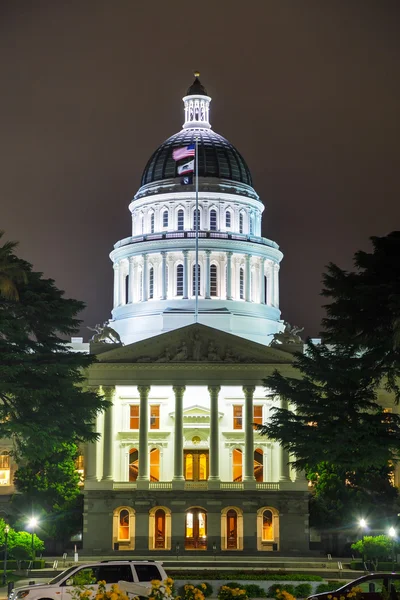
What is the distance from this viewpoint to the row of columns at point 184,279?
11738 cm

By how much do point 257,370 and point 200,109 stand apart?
47461mm

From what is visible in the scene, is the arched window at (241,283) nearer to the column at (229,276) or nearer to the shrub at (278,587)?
the column at (229,276)

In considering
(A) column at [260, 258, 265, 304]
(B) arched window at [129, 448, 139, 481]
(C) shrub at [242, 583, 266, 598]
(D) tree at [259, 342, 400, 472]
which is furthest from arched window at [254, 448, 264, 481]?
(C) shrub at [242, 583, 266, 598]

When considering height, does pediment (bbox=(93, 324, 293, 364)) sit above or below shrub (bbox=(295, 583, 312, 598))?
above

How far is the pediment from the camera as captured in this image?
306 feet

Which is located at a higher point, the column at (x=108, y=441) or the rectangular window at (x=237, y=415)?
the rectangular window at (x=237, y=415)

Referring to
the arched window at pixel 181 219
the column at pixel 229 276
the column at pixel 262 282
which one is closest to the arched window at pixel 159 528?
the column at pixel 229 276

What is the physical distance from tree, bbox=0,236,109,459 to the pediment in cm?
1751

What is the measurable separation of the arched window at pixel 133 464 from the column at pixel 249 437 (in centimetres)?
976

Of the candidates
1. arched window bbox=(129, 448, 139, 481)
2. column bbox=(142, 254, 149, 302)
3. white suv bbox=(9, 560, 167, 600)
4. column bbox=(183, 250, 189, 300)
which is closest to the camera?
white suv bbox=(9, 560, 167, 600)

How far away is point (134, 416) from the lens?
98.2m

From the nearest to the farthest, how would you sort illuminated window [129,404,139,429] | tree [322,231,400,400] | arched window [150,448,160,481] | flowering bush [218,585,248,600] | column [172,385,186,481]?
flowering bush [218,585,248,600]
tree [322,231,400,400]
column [172,385,186,481]
arched window [150,448,160,481]
illuminated window [129,404,139,429]

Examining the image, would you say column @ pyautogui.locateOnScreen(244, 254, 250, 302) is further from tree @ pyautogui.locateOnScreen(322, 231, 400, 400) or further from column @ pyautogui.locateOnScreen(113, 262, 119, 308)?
tree @ pyautogui.locateOnScreen(322, 231, 400, 400)

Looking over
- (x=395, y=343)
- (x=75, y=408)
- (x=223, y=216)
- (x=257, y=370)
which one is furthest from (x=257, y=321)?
(x=395, y=343)
